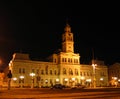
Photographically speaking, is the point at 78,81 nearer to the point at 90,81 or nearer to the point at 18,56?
the point at 90,81

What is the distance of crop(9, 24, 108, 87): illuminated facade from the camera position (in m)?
92.6

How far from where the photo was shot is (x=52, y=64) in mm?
102562

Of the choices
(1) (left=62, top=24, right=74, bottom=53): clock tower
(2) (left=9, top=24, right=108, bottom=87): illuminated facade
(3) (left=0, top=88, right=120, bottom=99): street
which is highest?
(1) (left=62, top=24, right=74, bottom=53): clock tower

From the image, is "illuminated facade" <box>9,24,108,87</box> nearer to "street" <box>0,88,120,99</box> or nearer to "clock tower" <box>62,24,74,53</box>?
"clock tower" <box>62,24,74,53</box>

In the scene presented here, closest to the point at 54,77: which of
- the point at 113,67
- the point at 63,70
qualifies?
the point at 63,70

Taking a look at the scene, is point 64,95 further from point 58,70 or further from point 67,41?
point 67,41

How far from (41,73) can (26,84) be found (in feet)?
30.5

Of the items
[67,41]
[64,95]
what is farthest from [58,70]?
[64,95]

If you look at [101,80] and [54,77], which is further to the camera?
[101,80]

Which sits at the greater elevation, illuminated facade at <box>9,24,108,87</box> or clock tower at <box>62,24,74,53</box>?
clock tower at <box>62,24,74,53</box>

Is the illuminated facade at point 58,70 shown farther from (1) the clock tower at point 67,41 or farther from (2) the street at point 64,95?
(2) the street at point 64,95

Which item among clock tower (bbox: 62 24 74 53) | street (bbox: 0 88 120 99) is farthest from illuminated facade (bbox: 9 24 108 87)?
street (bbox: 0 88 120 99)

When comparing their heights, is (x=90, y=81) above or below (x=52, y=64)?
below

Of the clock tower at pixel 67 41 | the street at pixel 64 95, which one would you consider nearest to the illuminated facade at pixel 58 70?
the clock tower at pixel 67 41
